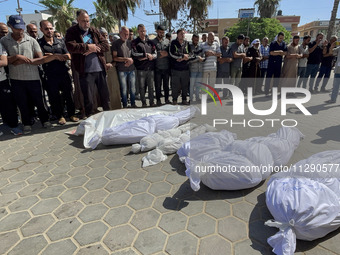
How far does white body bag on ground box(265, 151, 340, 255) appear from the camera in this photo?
1.61m

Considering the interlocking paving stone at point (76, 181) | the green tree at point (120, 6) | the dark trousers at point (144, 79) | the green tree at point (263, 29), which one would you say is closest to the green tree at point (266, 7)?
the green tree at point (263, 29)

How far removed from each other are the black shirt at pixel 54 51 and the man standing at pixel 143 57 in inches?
62.6

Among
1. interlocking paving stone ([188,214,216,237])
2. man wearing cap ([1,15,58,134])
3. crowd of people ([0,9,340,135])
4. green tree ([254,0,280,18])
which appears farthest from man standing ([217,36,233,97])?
green tree ([254,0,280,18])

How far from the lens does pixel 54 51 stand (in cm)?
436

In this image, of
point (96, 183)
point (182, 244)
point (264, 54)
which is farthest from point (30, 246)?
point (264, 54)

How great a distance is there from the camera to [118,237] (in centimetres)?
184

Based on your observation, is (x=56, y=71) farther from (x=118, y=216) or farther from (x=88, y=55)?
(x=118, y=216)

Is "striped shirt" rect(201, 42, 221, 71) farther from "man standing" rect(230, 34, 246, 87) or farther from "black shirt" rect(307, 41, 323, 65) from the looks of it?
"black shirt" rect(307, 41, 323, 65)

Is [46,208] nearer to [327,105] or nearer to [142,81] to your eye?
[142,81]

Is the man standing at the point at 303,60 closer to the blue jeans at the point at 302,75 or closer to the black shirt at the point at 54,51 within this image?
the blue jeans at the point at 302,75

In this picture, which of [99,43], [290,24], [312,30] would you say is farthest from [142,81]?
[312,30]

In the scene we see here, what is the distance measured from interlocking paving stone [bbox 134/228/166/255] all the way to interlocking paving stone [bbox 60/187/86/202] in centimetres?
94

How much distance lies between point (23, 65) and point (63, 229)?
337cm

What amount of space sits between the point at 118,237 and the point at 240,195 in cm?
130
